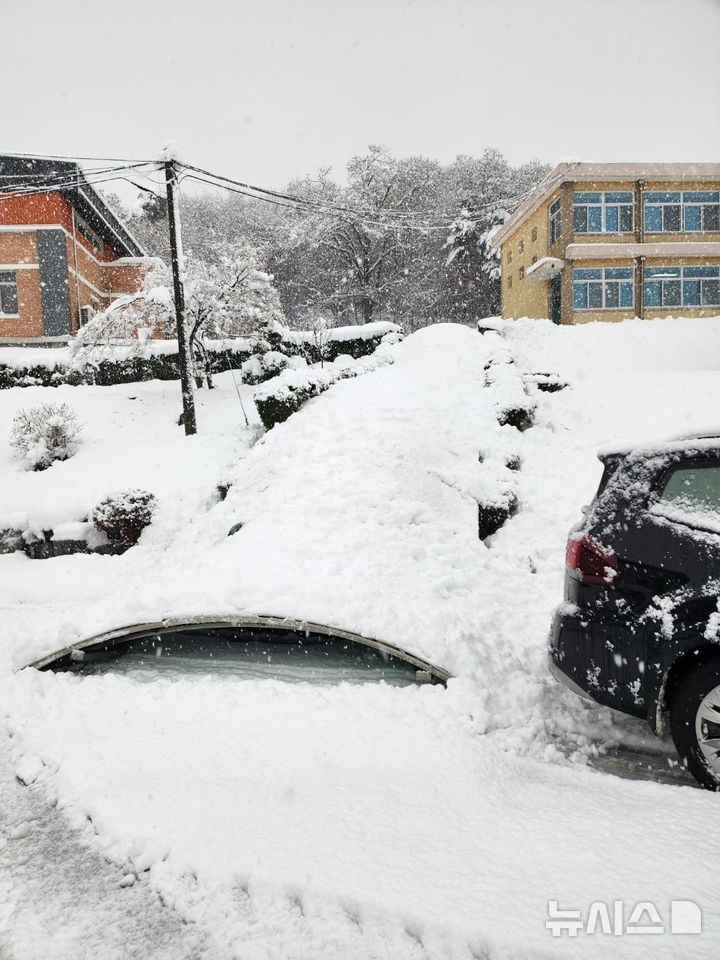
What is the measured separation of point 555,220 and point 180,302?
2011 cm

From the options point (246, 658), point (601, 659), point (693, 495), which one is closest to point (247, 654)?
point (246, 658)

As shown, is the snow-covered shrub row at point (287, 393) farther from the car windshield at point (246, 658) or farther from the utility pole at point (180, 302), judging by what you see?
the car windshield at point (246, 658)

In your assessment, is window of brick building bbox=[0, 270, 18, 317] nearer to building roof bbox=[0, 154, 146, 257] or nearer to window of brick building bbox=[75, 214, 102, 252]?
building roof bbox=[0, 154, 146, 257]

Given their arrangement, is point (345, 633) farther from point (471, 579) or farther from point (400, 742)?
point (471, 579)

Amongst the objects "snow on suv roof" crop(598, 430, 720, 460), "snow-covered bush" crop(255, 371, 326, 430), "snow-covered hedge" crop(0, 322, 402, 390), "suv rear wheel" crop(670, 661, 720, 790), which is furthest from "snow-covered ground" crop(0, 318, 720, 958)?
"snow-covered hedge" crop(0, 322, 402, 390)

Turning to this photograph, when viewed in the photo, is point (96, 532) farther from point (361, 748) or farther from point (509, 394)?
point (509, 394)

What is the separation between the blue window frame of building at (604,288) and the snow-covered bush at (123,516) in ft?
75.6

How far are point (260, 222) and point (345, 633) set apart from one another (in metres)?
46.8

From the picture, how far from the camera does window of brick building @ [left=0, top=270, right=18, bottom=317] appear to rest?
24141 millimetres

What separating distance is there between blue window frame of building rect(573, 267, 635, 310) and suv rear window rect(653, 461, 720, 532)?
1026 inches

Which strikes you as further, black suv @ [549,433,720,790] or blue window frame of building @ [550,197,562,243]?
blue window frame of building @ [550,197,562,243]

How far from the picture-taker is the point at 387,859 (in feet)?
9.11

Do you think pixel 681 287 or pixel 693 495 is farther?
pixel 681 287

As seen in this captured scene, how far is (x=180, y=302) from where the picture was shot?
48.7 feet
